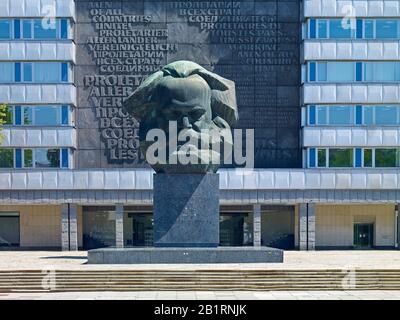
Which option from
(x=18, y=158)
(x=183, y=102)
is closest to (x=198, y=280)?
(x=183, y=102)

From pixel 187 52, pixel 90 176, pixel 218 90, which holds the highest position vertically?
pixel 187 52

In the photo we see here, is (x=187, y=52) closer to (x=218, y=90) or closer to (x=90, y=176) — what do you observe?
(x=90, y=176)

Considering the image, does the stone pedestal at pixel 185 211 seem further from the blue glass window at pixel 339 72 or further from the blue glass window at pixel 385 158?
the blue glass window at pixel 385 158

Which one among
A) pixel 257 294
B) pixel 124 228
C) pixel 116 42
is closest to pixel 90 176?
pixel 124 228

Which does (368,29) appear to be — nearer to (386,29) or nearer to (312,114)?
(386,29)

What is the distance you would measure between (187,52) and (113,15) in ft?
19.5

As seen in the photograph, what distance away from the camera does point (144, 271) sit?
23.6m

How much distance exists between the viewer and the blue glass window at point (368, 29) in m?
47.2

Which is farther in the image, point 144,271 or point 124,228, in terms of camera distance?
point 124,228

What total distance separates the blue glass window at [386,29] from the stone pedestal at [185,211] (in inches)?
954

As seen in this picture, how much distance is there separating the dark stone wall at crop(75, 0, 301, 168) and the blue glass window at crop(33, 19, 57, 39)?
2450 mm

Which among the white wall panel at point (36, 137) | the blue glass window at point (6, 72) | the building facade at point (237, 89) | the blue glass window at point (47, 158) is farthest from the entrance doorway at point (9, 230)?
the blue glass window at point (6, 72)

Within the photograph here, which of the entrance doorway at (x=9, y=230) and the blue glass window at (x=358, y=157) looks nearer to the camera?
the blue glass window at (x=358, y=157)

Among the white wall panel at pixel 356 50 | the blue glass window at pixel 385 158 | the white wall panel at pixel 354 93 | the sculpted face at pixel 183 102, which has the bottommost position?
the blue glass window at pixel 385 158
